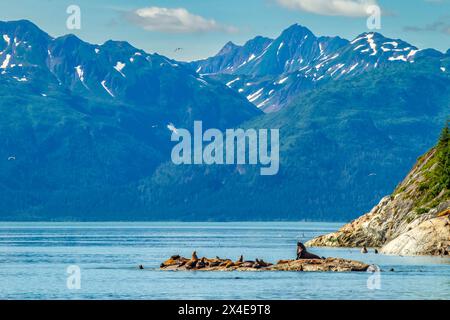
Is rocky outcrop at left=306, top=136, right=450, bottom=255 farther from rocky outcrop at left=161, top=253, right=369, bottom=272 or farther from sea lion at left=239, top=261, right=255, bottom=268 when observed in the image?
sea lion at left=239, top=261, right=255, bottom=268

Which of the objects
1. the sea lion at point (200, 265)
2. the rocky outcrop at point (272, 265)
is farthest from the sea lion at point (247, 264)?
the sea lion at point (200, 265)

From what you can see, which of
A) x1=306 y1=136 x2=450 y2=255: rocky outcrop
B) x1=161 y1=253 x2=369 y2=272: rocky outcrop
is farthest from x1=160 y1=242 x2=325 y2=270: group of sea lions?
x1=306 y1=136 x2=450 y2=255: rocky outcrop

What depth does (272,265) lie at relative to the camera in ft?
430

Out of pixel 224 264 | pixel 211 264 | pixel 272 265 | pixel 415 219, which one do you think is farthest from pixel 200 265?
pixel 415 219

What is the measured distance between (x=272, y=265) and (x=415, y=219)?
4083cm

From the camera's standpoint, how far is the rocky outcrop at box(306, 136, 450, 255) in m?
149

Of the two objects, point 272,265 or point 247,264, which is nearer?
point 272,265

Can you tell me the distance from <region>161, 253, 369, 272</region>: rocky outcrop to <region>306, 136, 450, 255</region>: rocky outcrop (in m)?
26.2

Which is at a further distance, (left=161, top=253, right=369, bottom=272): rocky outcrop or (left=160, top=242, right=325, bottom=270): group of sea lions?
(left=160, top=242, right=325, bottom=270): group of sea lions

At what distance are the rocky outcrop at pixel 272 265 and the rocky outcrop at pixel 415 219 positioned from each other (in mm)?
26221

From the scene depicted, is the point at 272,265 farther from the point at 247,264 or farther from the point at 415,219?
the point at 415,219

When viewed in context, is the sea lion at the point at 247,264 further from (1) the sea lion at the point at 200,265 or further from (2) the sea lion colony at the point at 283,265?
(1) the sea lion at the point at 200,265
